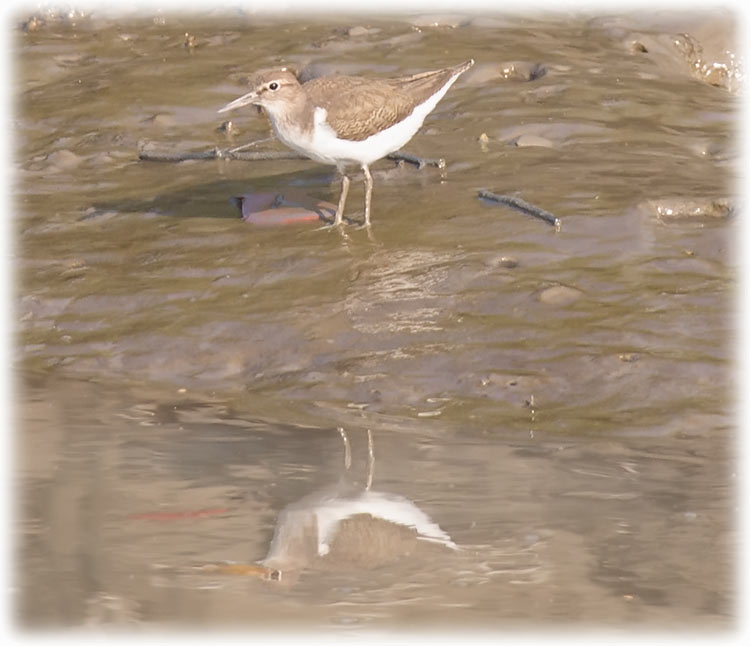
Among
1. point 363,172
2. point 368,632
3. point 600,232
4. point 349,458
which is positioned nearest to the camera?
point 368,632

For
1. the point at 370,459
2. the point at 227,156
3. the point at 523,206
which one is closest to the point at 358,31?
the point at 227,156

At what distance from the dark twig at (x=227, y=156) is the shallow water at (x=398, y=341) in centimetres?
8

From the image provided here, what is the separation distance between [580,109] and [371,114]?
7.52 feet

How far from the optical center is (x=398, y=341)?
879 cm

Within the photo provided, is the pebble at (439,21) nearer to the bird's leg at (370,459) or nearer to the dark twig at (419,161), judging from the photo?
the dark twig at (419,161)

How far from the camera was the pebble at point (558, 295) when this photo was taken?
8922mm

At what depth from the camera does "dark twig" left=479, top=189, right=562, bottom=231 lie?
9.75m

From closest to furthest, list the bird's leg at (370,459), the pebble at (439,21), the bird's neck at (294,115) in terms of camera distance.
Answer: the bird's leg at (370,459) < the bird's neck at (294,115) < the pebble at (439,21)

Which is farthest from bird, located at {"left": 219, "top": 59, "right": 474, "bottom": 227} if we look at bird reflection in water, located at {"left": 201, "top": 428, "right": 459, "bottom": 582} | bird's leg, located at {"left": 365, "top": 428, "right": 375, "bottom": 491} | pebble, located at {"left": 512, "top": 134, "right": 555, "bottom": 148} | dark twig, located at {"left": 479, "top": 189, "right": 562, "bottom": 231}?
bird reflection in water, located at {"left": 201, "top": 428, "right": 459, "bottom": 582}

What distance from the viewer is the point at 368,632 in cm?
545

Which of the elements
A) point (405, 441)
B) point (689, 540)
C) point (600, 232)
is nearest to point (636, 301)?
point (600, 232)

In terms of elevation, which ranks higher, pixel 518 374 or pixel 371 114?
pixel 371 114

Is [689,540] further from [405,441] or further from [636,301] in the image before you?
[636,301]

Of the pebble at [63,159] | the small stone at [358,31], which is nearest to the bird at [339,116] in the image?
the pebble at [63,159]
